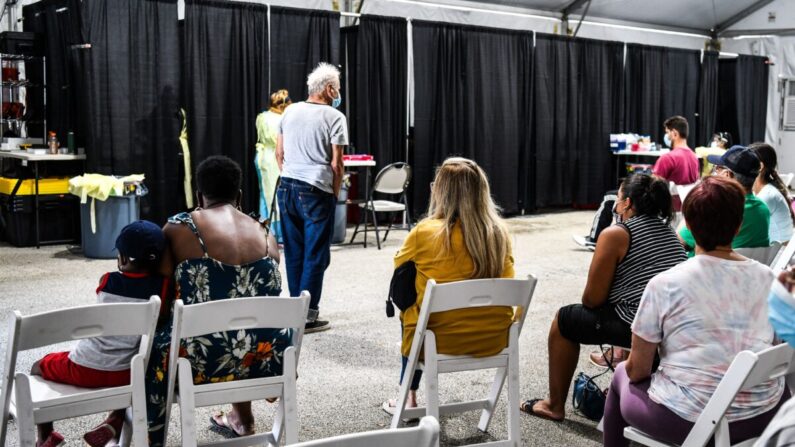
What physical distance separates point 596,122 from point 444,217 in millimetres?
8368

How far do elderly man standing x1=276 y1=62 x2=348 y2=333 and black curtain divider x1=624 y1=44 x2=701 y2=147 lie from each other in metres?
7.52

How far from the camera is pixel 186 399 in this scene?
238 cm

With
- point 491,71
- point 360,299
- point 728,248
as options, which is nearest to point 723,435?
point 728,248

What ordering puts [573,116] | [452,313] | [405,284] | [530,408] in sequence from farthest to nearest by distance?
[573,116] < [530,408] < [405,284] < [452,313]

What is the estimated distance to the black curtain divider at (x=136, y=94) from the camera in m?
7.12

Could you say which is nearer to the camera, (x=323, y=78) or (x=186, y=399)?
(x=186, y=399)

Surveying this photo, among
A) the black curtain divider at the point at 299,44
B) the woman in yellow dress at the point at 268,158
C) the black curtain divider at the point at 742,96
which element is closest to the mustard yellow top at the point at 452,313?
the woman in yellow dress at the point at 268,158

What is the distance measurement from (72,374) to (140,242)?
1.41ft

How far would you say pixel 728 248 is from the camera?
2.34 meters

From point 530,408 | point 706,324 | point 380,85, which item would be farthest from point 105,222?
point 706,324

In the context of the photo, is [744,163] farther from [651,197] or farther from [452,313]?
[452,313]

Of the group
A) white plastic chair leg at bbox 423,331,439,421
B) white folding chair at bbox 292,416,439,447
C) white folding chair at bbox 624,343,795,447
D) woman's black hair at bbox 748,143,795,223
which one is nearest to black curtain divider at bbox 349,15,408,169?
woman's black hair at bbox 748,143,795,223

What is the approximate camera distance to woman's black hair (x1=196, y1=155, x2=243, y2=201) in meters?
2.97

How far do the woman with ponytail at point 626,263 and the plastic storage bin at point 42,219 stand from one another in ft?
17.7
